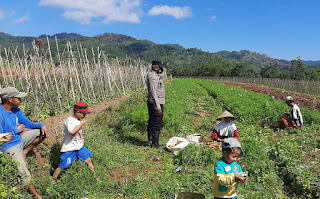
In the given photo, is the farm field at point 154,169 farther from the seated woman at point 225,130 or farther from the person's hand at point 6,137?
the seated woman at point 225,130

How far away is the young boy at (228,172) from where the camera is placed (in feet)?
8.55

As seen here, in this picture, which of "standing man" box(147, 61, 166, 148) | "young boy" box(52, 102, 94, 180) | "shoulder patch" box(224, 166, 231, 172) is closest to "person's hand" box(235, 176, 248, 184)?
"shoulder patch" box(224, 166, 231, 172)

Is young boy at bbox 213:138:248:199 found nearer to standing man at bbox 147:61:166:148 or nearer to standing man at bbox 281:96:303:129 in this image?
standing man at bbox 147:61:166:148

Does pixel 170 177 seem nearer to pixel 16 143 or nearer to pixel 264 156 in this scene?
pixel 264 156

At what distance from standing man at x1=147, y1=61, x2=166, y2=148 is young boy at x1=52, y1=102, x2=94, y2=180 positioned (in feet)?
7.10

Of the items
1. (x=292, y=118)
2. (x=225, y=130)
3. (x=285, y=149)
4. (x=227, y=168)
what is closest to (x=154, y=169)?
(x=225, y=130)

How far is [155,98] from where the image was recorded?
589 centimetres

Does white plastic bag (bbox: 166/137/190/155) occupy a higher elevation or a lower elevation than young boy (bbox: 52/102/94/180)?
lower

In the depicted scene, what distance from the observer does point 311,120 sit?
9078 mm

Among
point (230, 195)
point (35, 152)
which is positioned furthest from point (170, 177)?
point (35, 152)

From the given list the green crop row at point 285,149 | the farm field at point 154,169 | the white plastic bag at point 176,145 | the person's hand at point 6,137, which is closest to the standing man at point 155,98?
the white plastic bag at point 176,145

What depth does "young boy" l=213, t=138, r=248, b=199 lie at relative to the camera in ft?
8.55

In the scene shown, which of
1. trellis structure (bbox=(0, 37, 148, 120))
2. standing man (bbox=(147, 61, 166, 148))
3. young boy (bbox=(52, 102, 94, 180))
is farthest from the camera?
trellis structure (bbox=(0, 37, 148, 120))

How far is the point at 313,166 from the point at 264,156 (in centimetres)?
131
